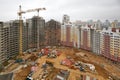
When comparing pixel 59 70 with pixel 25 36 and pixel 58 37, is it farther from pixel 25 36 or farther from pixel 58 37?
pixel 58 37

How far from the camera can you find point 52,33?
3150 centimetres

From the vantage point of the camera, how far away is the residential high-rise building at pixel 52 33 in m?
31.5

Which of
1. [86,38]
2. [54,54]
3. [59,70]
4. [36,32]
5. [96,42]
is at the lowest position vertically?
[59,70]

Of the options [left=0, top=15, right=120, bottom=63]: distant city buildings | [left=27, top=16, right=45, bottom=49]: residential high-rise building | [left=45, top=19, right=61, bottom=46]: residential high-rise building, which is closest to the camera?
[left=0, top=15, right=120, bottom=63]: distant city buildings

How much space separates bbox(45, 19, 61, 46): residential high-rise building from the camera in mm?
31500

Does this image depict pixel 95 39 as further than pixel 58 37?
No

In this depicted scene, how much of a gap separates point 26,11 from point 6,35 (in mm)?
5229

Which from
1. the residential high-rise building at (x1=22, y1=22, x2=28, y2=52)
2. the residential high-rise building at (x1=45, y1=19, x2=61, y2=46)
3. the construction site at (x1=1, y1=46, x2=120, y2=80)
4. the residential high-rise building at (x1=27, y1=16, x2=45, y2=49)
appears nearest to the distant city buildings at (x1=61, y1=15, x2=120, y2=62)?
the residential high-rise building at (x1=45, y1=19, x2=61, y2=46)

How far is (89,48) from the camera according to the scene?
26.4 meters

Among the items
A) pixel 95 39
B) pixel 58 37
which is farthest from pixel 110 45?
pixel 58 37

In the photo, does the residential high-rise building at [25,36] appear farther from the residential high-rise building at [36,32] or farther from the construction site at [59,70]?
the construction site at [59,70]

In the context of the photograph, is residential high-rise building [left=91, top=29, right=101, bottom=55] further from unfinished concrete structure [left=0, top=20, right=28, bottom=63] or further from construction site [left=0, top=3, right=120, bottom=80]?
unfinished concrete structure [left=0, top=20, right=28, bottom=63]

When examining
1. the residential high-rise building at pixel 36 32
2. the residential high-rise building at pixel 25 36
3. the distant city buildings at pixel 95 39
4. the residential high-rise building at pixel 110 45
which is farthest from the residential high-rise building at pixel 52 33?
the residential high-rise building at pixel 110 45

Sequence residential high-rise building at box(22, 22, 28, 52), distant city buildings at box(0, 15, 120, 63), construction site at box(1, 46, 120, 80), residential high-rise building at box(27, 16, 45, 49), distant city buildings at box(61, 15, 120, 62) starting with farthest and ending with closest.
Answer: residential high-rise building at box(27, 16, 45, 49) < residential high-rise building at box(22, 22, 28, 52) < distant city buildings at box(0, 15, 120, 63) < distant city buildings at box(61, 15, 120, 62) < construction site at box(1, 46, 120, 80)
